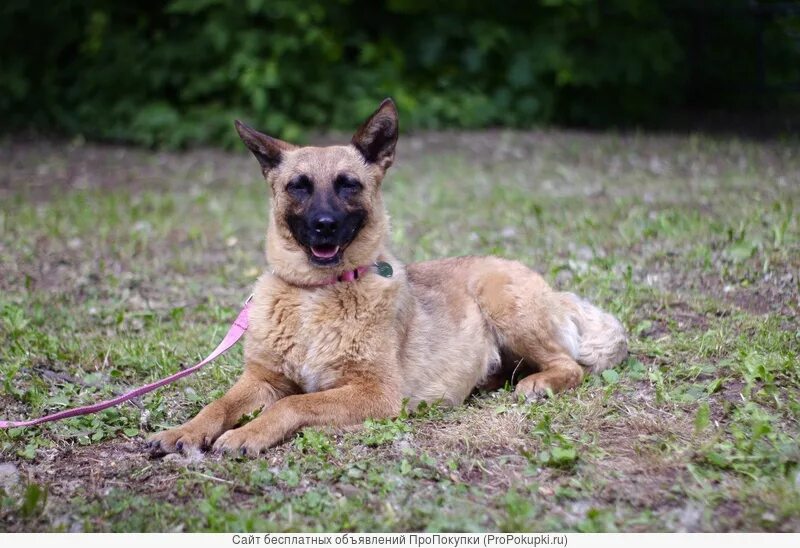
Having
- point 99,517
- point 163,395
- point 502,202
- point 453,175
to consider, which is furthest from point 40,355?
point 453,175

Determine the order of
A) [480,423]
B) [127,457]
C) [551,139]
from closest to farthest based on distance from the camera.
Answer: [127,457] < [480,423] < [551,139]

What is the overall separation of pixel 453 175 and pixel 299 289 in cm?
688

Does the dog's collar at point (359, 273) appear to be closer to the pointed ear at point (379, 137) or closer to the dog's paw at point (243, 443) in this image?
the pointed ear at point (379, 137)

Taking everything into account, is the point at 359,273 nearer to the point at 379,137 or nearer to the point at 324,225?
the point at 324,225

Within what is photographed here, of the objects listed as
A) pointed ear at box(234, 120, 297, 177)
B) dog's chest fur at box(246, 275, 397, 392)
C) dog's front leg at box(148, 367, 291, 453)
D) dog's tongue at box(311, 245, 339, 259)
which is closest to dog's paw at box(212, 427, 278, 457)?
dog's front leg at box(148, 367, 291, 453)

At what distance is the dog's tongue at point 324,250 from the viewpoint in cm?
476

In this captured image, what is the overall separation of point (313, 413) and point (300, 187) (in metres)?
1.30

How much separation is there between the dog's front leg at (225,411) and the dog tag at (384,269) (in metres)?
0.77

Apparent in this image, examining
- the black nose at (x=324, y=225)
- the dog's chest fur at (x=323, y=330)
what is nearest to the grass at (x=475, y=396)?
the dog's chest fur at (x=323, y=330)

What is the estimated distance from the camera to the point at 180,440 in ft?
13.6

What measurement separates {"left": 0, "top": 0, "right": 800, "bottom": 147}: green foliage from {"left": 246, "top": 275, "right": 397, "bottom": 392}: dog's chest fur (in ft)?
25.6

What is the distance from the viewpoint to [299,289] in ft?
15.7

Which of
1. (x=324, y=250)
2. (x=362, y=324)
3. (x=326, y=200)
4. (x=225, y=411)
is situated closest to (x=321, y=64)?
(x=326, y=200)

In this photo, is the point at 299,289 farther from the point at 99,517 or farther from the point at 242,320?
the point at 99,517
